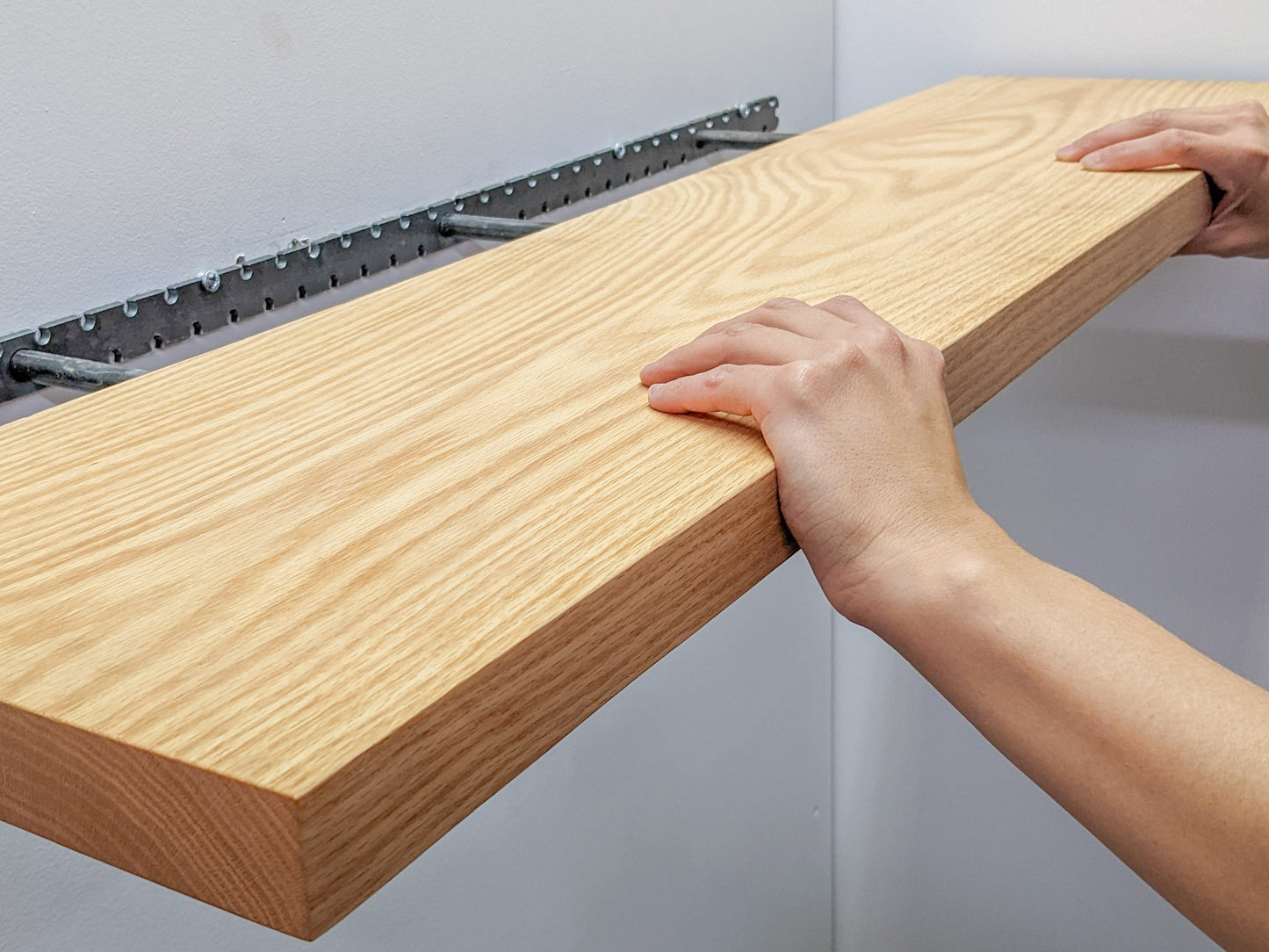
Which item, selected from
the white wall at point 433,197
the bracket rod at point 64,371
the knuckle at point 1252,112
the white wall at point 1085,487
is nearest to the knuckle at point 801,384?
the bracket rod at point 64,371

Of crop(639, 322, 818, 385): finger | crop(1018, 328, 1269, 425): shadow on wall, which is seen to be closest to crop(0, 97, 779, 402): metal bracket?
crop(639, 322, 818, 385): finger

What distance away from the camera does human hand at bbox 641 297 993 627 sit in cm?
40

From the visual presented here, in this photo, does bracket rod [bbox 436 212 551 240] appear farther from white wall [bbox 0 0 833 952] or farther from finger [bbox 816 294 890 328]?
finger [bbox 816 294 890 328]

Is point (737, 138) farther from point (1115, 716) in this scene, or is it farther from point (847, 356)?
point (1115, 716)

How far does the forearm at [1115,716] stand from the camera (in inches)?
14.9

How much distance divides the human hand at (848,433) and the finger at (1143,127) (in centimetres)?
35

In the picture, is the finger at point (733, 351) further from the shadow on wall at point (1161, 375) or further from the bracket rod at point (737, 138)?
the shadow on wall at point (1161, 375)

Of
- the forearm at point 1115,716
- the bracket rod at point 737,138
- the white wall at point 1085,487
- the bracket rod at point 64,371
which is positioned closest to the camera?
the forearm at point 1115,716

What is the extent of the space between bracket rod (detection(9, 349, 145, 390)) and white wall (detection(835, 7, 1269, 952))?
Answer: 34.9 inches

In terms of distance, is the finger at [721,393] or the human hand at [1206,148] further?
the human hand at [1206,148]

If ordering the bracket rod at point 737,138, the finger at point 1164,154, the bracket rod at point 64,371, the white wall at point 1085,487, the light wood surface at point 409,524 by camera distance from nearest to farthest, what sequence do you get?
the light wood surface at point 409,524, the bracket rod at point 64,371, the finger at point 1164,154, the bracket rod at point 737,138, the white wall at point 1085,487

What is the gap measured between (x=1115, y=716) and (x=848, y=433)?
13 centimetres

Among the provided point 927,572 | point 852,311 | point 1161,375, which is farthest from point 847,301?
point 1161,375

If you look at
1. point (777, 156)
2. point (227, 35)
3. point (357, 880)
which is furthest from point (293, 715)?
point (777, 156)
